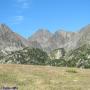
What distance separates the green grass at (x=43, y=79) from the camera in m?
37.7

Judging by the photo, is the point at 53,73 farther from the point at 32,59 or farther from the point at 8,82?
the point at 32,59

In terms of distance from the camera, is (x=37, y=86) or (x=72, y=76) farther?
(x=72, y=76)

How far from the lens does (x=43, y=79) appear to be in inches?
1655

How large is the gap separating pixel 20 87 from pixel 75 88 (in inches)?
236

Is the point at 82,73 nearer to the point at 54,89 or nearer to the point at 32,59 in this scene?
the point at 54,89

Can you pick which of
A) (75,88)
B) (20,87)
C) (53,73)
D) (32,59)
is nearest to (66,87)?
(75,88)

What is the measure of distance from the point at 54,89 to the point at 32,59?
151m

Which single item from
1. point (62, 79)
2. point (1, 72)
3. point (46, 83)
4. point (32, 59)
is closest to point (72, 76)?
point (62, 79)

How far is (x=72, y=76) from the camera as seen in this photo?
148ft

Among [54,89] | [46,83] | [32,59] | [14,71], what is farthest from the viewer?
[32,59]

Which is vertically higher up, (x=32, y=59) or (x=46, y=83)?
(x=32, y=59)

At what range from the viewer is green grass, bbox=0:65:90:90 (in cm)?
3769

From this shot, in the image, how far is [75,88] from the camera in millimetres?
37094

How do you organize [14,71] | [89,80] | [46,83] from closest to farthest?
[46,83] < [89,80] < [14,71]
